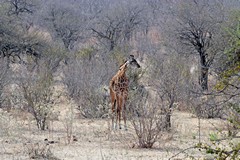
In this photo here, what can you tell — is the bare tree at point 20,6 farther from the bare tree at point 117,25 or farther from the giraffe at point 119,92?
the giraffe at point 119,92

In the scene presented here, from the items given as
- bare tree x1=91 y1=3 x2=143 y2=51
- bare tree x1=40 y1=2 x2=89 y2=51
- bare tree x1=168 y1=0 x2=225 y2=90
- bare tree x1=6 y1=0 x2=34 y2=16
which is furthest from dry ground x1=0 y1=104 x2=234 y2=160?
bare tree x1=40 y1=2 x2=89 y2=51

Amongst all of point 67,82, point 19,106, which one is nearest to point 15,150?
point 19,106

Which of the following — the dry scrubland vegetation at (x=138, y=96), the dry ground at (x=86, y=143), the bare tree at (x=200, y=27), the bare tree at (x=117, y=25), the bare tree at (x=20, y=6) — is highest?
the bare tree at (x=20, y=6)

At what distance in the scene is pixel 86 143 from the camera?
11.0 meters

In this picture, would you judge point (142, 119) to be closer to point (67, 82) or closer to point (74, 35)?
point (67, 82)

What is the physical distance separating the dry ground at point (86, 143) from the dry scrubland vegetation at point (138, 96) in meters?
0.02

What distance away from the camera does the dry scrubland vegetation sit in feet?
21.0

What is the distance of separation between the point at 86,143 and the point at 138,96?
292cm

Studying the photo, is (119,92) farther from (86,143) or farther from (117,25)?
(117,25)

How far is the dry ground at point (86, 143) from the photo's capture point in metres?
9.38

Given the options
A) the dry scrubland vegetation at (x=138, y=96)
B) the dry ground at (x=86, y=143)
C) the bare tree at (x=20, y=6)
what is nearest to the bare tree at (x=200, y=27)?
the dry scrubland vegetation at (x=138, y=96)

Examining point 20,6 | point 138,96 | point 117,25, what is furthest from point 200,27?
point 20,6

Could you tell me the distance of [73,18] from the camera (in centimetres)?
4466

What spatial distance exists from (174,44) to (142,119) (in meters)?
14.7
